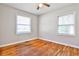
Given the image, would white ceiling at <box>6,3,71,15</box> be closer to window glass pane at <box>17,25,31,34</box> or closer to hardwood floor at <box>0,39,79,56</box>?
window glass pane at <box>17,25,31,34</box>

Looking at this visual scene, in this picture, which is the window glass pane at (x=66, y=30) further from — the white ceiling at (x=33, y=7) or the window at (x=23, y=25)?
the window at (x=23, y=25)

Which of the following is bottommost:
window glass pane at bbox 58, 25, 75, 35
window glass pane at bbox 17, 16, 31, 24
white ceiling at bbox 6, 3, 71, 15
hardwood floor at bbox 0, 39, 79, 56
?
hardwood floor at bbox 0, 39, 79, 56

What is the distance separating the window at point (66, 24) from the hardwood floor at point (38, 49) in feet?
0.67

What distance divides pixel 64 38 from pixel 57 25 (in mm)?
208

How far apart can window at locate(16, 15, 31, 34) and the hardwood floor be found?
0.18 meters

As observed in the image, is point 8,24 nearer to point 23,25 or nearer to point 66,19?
point 23,25

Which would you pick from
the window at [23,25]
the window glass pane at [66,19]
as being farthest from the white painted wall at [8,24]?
the window glass pane at [66,19]

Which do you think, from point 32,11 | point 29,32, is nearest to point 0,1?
point 32,11

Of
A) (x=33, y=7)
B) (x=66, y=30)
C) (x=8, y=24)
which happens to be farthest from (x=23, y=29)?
(x=66, y=30)

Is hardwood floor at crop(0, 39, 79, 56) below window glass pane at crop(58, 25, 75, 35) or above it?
below

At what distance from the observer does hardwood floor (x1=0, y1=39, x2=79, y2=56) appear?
121 centimetres

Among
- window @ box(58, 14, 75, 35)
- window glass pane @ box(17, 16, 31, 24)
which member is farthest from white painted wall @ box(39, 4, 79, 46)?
window glass pane @ box(17, 16, 31, 24)

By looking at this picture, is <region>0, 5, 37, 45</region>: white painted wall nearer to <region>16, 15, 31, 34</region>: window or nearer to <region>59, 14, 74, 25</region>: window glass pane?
<region>16, 15, 31, 34</region>: window

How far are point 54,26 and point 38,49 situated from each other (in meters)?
0.40
